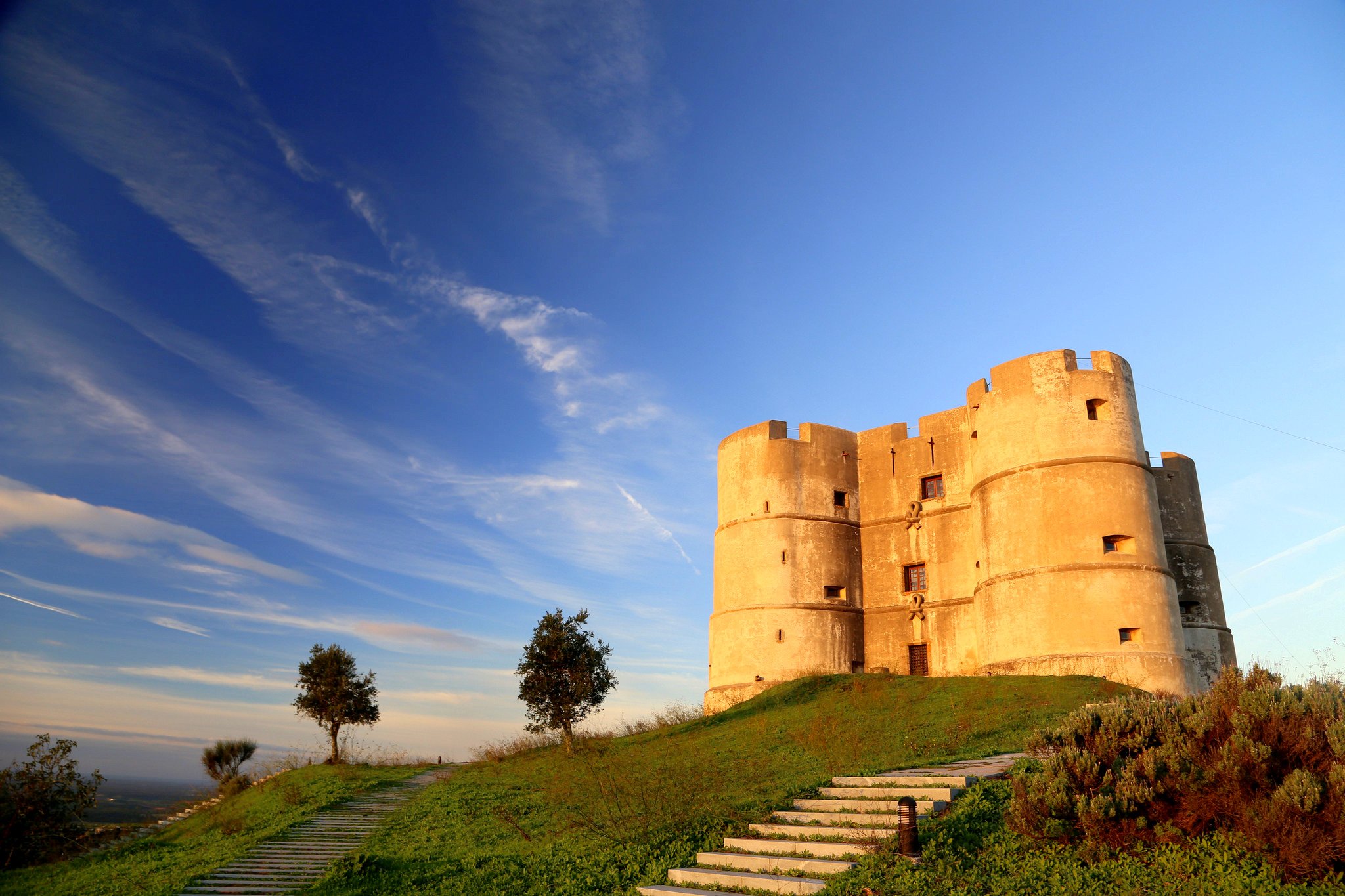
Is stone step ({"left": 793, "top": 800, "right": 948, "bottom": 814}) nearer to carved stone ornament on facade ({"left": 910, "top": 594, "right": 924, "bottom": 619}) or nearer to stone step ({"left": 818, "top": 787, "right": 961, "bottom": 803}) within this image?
stone step ({"left": 818, "top": 787, "right": 961, "bottom": 803})

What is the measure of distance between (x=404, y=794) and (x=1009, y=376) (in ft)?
74.3

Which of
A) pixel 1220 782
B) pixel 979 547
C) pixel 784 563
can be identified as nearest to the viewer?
pixel 1220 782

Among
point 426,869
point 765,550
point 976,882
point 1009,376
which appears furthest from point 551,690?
point 976,882

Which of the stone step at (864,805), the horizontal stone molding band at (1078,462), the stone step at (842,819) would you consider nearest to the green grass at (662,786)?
the stone step at (864,805)

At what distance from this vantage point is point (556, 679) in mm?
28500

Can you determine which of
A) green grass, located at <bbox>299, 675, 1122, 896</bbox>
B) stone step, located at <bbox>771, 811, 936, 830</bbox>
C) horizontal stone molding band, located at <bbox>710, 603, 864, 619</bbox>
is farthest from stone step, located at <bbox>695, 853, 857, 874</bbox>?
horizontal stone molding band, located at <bbox>710, 603, 864, 619</bbox>

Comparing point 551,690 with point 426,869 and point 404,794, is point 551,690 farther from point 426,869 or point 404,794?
point 426,869

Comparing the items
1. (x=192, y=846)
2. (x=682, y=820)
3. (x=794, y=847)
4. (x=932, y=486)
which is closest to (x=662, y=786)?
(x=682, y=820)

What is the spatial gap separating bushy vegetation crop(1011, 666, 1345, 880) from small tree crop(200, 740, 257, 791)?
30.0 metres

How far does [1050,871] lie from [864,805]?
112 inches

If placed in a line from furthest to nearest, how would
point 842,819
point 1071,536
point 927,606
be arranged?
point 927,606 < point 1071,536 < point 842,819

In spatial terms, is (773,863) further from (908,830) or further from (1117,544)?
(1117,544)

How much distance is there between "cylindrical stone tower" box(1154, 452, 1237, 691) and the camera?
1161 inches

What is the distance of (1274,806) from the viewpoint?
739 cm
